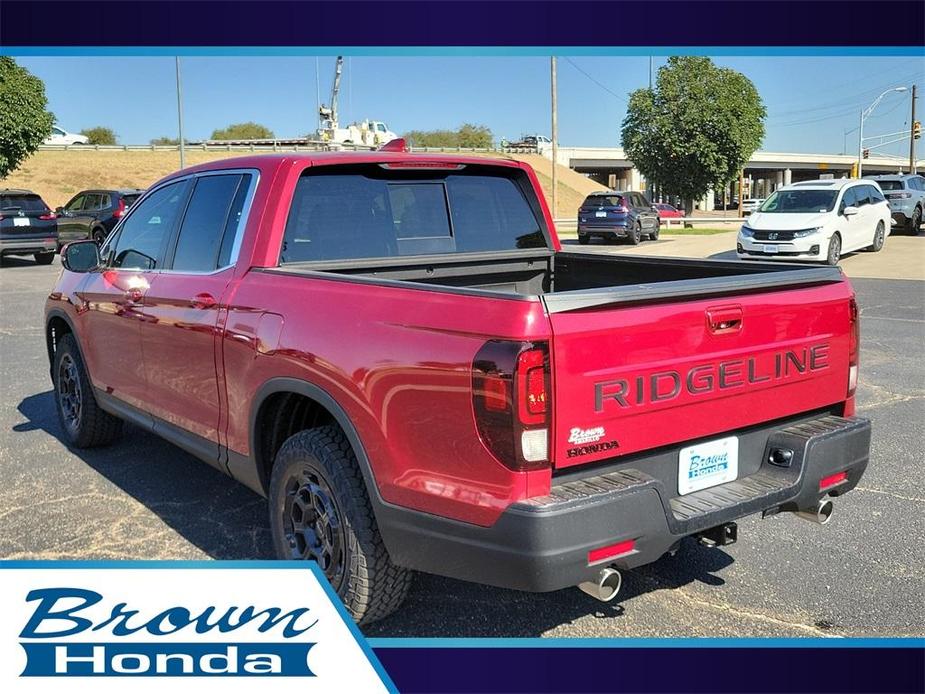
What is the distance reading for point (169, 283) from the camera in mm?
4445

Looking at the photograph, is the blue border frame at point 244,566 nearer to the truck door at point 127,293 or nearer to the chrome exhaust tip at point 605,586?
the chrome exhaust tip at point 605,586

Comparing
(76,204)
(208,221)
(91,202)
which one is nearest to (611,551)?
(208,221)

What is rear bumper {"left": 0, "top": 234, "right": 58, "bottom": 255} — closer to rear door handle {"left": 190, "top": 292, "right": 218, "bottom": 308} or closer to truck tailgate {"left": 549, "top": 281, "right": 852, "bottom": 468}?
rear door handle {"left": 190, "top": 292, "right": 218, "bottom": 308}

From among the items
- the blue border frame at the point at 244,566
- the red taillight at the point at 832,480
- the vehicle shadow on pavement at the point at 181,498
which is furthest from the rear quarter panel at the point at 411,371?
the red taillight at the point at 832,480

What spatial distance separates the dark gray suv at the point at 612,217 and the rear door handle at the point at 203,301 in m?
24.0

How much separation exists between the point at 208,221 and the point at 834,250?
649 inches

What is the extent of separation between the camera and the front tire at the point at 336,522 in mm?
3191

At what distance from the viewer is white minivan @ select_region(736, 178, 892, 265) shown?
56.6 feet

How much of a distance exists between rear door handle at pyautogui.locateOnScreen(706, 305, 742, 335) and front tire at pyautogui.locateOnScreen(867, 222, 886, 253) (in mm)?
19464

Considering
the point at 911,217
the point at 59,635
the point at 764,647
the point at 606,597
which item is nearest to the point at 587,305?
the point at 606,597

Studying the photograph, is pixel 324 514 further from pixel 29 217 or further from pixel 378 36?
pixel 29 217

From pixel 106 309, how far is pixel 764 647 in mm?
3953

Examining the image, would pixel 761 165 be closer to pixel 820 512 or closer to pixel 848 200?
pixel 848 200

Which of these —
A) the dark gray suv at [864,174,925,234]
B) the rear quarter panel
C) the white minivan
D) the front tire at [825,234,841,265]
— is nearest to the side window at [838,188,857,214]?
the white minivan
